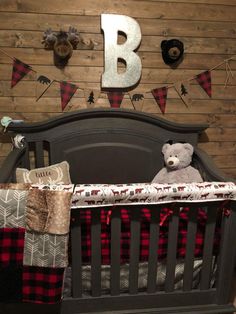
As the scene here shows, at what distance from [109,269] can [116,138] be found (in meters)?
0.98

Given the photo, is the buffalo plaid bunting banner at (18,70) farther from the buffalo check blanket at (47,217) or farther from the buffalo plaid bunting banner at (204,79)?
the buffalo plaid bunting banner at (204,79)

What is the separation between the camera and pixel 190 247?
1322mm

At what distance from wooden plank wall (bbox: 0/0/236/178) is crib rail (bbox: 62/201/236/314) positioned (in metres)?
1.10

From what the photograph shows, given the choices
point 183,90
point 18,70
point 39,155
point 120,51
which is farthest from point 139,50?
point 39,155

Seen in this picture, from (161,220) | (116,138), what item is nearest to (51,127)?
(116,138)

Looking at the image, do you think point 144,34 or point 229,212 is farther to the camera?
point 144,34

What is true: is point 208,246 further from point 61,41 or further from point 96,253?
point 61,41

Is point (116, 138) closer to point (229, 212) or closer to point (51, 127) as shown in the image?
point (51, 127)

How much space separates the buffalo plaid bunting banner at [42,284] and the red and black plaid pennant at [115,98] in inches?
49.9

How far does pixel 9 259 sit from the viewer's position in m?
1.19

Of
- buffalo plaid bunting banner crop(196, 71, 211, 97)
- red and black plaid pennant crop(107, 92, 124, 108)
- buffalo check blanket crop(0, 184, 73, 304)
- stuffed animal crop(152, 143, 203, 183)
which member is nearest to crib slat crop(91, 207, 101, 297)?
buffalo check blanket crop(0, 184, 73, 304)

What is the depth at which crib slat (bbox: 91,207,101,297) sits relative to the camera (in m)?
1.22

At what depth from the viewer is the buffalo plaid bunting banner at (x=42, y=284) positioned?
1.22 m

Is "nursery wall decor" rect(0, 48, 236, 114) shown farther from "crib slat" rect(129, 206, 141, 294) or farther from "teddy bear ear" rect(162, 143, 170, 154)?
"crib slat" rect(129, 206, 141, 294)
